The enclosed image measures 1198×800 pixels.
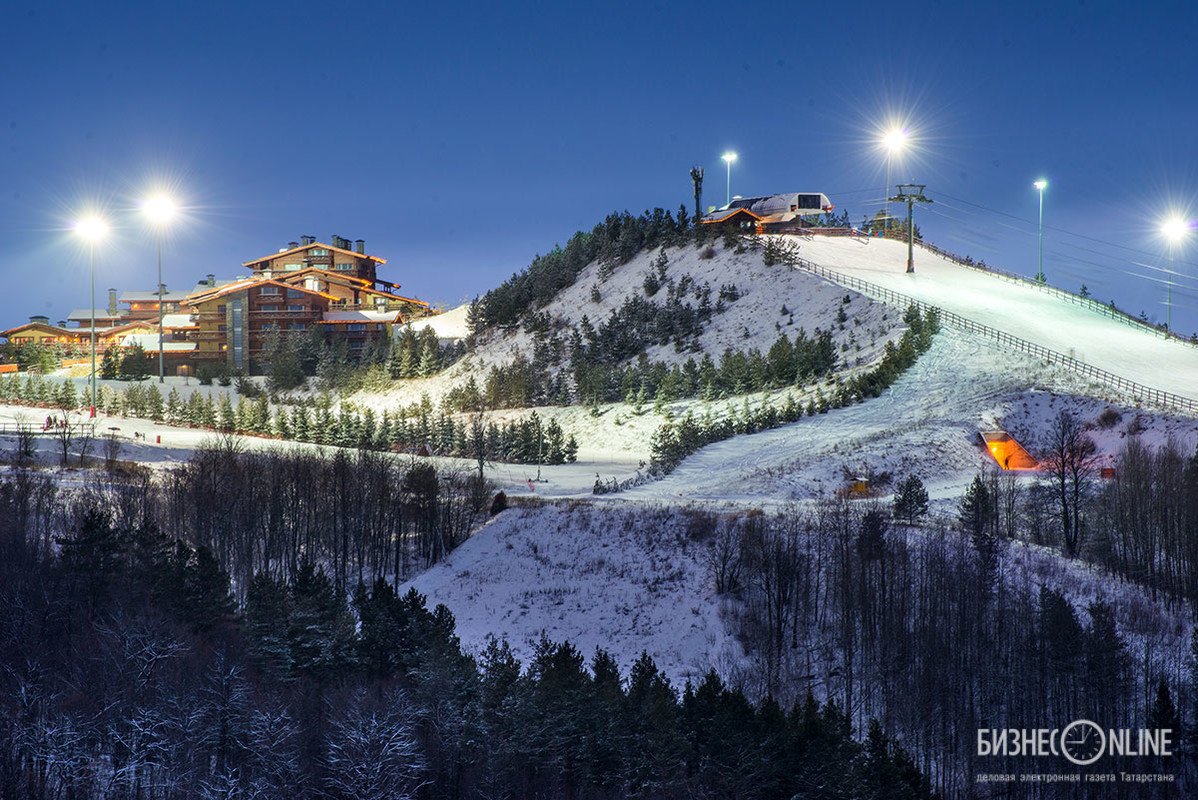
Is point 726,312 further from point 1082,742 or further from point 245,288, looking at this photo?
point 1082,742

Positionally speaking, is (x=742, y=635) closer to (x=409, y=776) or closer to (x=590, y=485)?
(x=409, y=776)

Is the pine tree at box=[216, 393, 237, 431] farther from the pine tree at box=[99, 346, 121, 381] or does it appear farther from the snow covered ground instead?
the snow covered ground

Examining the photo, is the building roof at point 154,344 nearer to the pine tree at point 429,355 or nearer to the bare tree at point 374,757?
the pine tree at point 429,355

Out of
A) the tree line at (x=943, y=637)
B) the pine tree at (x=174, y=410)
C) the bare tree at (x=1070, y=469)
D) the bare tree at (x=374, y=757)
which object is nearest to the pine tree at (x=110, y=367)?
the pine tree at (x=174, y=410)

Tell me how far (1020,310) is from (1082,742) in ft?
Answer: 171

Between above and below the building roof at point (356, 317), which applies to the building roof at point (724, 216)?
above

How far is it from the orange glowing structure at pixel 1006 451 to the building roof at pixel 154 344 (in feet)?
257

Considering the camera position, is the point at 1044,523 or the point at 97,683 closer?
the point at 97,683

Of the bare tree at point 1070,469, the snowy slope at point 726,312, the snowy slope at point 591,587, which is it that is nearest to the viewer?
the snowy slope at point 591,587

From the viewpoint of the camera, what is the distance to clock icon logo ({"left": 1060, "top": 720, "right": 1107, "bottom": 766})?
3550cm

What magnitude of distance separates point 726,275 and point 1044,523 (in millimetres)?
51710

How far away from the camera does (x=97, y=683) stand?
3306 centimetres

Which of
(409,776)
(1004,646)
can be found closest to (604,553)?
(1004,646)

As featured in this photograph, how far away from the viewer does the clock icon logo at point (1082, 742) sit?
35500mm
